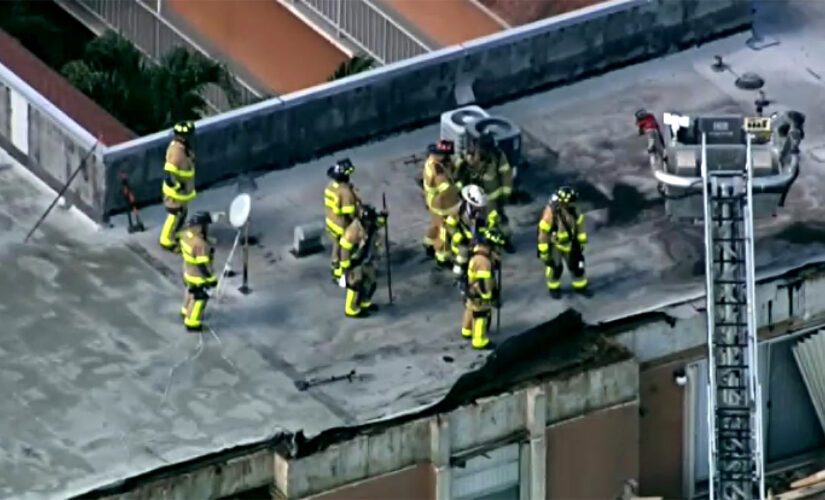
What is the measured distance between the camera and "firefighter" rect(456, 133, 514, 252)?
57.3 metres

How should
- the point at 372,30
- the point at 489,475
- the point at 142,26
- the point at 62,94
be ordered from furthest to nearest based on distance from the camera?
1. the point at 142,26
2. the point at 372,30
3. the point at 62,94
4. the point at 489,475

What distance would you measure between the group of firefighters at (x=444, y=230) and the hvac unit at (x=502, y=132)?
1.05 ft

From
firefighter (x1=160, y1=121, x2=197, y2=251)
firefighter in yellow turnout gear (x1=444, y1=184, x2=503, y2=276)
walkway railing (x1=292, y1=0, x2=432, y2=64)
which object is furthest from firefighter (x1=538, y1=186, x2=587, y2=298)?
walkway railing (x1=292, y1=0, x2=432, y2=64)

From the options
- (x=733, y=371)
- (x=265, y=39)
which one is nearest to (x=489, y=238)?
Result: (x=733, y=371)

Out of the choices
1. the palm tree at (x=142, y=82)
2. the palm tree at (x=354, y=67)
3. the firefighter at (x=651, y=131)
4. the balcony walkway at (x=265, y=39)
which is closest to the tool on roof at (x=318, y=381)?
the firefighter at (x=651, y=131)

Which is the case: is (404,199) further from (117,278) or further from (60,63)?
(60,63)

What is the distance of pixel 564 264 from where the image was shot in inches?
2226

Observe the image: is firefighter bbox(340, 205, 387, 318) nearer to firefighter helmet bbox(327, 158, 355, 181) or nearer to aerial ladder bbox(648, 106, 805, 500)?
firefighter helmet bbox(327, 158, 355, 181)

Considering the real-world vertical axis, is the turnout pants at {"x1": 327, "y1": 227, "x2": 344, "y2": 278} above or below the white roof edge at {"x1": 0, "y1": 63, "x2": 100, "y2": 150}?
below

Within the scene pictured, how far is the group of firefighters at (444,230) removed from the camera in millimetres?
54938

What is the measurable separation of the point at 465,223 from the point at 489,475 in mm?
3793

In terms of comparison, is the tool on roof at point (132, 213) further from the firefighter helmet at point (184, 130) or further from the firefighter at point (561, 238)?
the firefighter at point (561, 238)

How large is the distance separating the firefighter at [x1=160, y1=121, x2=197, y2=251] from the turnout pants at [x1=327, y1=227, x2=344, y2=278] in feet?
5.99

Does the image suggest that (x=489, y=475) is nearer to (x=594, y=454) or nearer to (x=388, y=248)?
(x=594, y=454)
